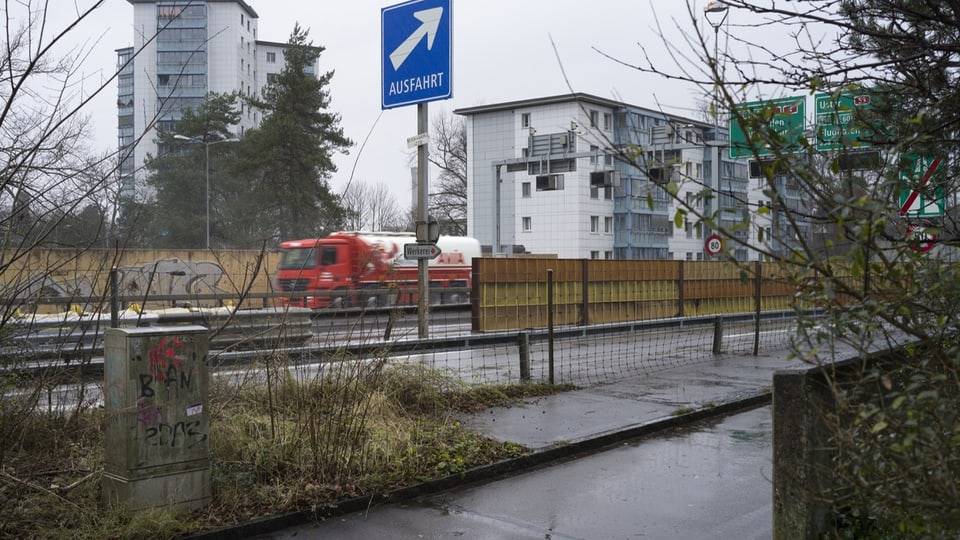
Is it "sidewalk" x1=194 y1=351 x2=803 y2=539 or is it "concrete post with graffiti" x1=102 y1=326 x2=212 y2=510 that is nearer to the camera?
"concrete post with graffiti" x1=102 y1=326 x2=212 y2=510

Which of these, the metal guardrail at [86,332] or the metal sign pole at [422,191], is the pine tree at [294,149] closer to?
the metal sign pole at [422,191]

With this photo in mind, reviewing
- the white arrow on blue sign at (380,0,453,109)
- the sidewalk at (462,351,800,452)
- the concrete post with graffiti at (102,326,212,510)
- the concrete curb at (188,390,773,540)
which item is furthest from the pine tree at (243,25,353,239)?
the concrete post with graffiti at (102,326,212,510)

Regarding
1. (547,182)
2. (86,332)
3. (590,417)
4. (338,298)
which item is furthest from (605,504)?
(547,182)

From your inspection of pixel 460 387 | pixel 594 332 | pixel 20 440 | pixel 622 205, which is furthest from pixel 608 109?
pixel 20 440

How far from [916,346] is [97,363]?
865cm

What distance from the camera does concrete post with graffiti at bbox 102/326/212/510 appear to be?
211 inches

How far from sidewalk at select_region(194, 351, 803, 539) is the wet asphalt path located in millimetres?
107

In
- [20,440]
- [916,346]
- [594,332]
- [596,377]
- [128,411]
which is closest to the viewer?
Answer: [916,346]

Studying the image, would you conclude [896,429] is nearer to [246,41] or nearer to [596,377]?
[596,377]

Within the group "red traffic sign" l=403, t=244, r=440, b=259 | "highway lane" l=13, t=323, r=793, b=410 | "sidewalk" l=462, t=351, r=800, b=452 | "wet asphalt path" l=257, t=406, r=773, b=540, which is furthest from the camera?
"red traffic sign" l=403, t=244, r=440, b=259

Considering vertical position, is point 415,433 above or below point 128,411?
below

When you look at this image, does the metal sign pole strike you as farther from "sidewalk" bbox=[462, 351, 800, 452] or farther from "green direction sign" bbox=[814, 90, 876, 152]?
"green direction sign" bbox=[814, 90, 876, 152]

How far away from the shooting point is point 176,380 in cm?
557

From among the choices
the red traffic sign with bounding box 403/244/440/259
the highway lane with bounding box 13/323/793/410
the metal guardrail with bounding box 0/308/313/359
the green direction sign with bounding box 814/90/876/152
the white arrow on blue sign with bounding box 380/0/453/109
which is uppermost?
the white arrow on blue sign with bounding box 380/0/453/109
